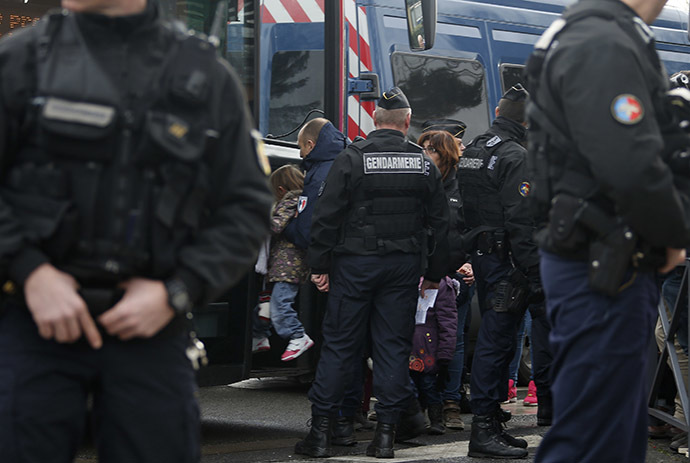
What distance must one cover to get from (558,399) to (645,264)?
447mm

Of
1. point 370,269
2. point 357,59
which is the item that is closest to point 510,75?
point 357,59

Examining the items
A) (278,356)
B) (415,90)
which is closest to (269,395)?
(278,356)

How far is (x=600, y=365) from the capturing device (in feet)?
9.30

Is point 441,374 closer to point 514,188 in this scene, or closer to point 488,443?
point 488,443

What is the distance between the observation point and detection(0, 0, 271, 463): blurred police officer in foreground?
2.08 meters

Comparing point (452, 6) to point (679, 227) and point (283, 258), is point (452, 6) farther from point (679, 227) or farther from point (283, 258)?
point (679, 227)

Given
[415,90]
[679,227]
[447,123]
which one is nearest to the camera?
[679,227]

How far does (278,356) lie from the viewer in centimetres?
591

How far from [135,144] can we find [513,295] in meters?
3.87

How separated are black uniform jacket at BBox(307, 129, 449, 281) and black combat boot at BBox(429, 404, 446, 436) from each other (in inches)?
46.0

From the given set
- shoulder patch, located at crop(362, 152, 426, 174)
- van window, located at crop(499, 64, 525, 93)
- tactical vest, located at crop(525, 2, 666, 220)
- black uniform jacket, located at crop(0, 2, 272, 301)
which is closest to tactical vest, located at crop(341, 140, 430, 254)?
shoulder patch, located at crop(362, 152, 426, 174)

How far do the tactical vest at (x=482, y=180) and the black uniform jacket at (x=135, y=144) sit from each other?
148 inches

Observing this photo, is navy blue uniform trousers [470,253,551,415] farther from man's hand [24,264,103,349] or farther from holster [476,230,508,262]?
man's hand [24,264,103,349]

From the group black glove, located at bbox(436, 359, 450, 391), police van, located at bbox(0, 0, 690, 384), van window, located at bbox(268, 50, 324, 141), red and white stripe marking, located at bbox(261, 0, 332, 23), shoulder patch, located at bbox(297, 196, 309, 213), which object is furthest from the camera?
van window, located at bbox(268, 50, 324, 141)
